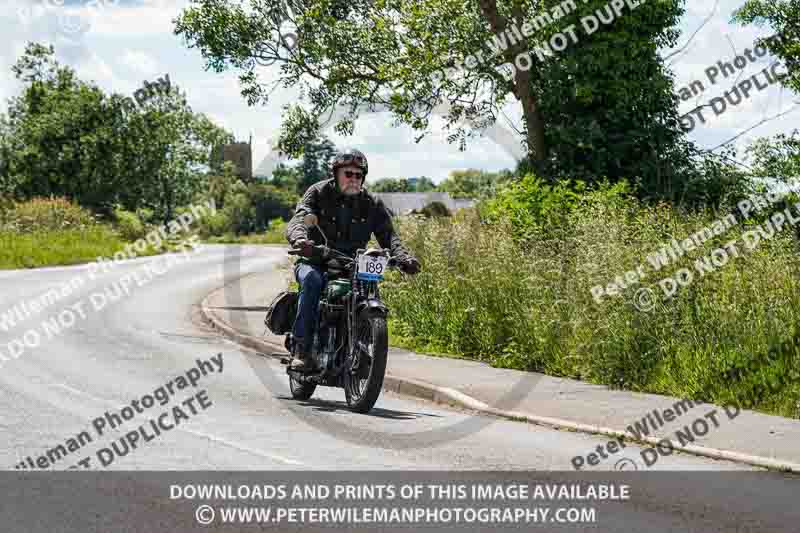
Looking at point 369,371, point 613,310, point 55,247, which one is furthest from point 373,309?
point 55,247

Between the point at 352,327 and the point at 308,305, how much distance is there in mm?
586

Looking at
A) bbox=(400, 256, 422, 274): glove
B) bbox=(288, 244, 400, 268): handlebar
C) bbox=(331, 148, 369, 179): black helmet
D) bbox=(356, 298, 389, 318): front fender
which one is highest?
bbox=(331, 148, 369, 179): black helmet

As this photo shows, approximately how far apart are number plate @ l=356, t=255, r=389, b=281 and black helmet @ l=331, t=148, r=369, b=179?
97cm

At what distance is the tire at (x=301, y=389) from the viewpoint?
1101 centimetres

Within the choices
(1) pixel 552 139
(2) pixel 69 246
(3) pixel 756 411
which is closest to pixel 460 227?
(1) pixel 552 139

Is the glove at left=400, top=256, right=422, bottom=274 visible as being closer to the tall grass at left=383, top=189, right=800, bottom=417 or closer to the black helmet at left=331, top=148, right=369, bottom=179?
the black helmet at left=331, top=148, right=369, bottom=179

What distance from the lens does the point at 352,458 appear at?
781cm

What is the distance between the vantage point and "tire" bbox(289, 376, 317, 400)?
36.1 feet

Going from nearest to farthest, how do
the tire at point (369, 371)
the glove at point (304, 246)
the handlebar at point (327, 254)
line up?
1. the tire at point (369, 371)
2. the glove at point (304, 246)
3. the handlebar at point (327, 254)

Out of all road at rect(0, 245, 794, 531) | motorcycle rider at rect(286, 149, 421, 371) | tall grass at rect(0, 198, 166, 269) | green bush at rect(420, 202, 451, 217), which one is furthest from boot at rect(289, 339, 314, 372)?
tall grass at rect(0, 198, 166, 269)

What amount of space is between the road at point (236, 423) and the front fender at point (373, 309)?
98cm

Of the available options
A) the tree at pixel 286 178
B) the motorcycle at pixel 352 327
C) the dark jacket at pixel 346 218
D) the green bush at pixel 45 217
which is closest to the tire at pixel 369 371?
the motorcycle at pixel 352 327

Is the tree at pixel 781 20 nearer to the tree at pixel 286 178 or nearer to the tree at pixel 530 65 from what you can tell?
the tree at pixel 530 65

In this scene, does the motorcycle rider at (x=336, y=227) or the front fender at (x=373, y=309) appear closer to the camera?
the front fender at (x=373, y=309)
